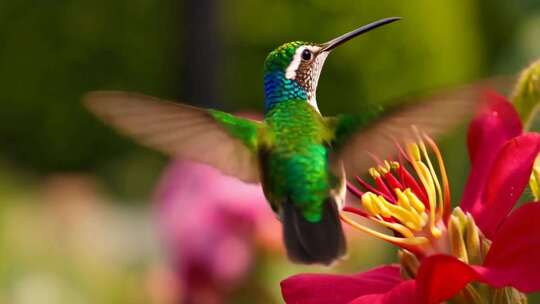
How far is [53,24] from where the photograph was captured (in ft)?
13.6

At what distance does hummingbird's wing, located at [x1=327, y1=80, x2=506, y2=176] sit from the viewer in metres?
0.85

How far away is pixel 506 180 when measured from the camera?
0.89 meters

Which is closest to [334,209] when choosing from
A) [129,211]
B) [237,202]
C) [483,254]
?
[483,254]

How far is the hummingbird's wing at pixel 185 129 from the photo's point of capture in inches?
36.7

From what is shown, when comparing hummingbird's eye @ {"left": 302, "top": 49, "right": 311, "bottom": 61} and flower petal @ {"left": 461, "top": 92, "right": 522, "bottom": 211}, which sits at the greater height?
hummingbird's eye @ {"left": 302, "top": 49, "right": 311, "bottom": 61}

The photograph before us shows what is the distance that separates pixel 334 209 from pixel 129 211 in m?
2.59

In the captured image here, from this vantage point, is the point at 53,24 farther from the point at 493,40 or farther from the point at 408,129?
the point at 408,129

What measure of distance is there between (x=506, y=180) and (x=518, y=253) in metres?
0.10

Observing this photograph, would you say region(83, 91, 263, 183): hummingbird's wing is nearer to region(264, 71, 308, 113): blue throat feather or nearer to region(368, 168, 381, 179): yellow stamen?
region(264, 71, 308, 113): blue throat feather

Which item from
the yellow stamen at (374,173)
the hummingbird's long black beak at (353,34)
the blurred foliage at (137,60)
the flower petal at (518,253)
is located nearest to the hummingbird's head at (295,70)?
the hummingbird's long black beak at (353,34)

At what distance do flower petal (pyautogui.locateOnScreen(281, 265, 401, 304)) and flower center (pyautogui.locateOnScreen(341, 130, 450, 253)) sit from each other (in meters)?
0.04

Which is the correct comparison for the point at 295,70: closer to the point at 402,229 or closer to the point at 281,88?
the point at 281,88

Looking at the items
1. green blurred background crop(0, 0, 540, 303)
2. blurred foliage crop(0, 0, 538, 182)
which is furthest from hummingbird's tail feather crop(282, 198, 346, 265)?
blurred foliage crop(0, 0, 538, 182)

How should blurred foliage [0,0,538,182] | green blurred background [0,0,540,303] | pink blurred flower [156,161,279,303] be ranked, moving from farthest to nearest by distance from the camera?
blurred foliage [0,0,538,182], green blurred background [0,0,540,303], pink blurred flower [156,161,279,303]
